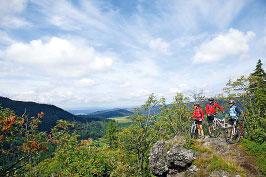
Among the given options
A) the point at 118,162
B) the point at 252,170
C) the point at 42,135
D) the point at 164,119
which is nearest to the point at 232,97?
the point at 164,119

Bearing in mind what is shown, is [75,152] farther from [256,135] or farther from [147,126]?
[256,135]

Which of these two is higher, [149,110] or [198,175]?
[149,110]

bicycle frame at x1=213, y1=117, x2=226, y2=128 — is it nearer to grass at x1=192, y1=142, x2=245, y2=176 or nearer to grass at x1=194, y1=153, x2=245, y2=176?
grass at x1=192, y1=142, x2=245, y2=176

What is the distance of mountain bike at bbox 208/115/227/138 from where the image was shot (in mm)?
26734

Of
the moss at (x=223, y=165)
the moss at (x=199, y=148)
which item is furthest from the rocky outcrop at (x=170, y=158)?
the moss at (x=223, y=165)

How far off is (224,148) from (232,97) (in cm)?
2772

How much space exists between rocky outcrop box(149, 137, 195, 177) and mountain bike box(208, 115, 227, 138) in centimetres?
297

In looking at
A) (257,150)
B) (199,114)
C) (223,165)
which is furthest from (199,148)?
(257,150)

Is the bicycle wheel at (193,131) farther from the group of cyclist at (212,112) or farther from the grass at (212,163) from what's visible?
the grass at (212,163)

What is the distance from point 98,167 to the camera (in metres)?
58.7

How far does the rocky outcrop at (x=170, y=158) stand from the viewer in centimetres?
2662

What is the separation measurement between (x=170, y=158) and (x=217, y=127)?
5193 mm

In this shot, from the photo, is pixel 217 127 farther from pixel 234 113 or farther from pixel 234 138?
pixel 234 113

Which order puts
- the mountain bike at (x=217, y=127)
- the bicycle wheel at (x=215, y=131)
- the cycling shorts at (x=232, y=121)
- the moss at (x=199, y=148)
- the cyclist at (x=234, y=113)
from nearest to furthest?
1. the cyclist at (x=234, y=113)
2. the cycling shorts at (x=232, y=121)
3. the moss at (x=199, y=148)
4. the mountain bike at (x=217, y=127)
5. the bicycle wheel at (x=215, y=131)
